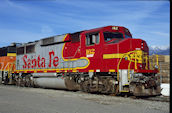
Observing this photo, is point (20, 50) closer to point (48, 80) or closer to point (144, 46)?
point (48, 80)

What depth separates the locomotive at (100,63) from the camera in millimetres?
10352

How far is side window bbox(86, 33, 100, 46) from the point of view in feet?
38.5

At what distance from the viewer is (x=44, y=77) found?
1587cm

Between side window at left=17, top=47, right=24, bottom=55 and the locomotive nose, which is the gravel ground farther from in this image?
side window at left=17, top=47, right=24, bottom=55

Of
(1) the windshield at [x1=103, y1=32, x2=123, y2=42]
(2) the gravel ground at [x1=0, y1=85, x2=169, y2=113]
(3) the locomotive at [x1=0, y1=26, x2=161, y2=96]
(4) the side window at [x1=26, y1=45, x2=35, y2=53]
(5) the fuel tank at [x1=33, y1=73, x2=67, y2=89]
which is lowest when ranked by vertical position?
(2) the gravel ground at [x1=0, y1=85, x2=169, y2=113]

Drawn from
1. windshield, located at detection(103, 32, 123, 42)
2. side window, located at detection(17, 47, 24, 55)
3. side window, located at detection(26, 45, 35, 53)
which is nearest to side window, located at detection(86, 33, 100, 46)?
windshield, located at detection(103, 32, 123, 42)

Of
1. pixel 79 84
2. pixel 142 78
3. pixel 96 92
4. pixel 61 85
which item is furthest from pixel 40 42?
pixel 142 78

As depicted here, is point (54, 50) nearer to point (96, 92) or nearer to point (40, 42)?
point (40, 42)

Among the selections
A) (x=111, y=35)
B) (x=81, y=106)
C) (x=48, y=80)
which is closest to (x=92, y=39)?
(x=111, y=35)

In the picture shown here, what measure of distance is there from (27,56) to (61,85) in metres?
5.58

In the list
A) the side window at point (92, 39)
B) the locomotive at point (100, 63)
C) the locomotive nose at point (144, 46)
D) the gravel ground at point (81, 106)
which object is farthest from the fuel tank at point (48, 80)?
the locomotive nose at point (144, 46)

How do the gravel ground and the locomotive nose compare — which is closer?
the gravel ground

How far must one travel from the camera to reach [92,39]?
1193cm

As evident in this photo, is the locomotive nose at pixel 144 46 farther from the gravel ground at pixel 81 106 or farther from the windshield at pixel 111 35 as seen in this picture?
the gravel ground at pixel 81 106
